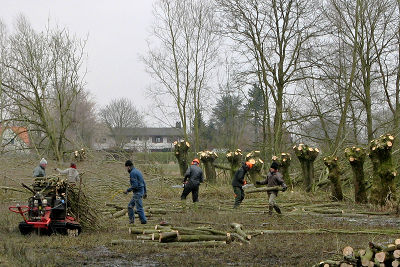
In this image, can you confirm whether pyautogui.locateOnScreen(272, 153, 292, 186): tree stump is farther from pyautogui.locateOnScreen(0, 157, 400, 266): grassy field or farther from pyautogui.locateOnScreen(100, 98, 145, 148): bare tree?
Result: pyautogui.locateOnScreen(100, 98, 145, 148): bare tree

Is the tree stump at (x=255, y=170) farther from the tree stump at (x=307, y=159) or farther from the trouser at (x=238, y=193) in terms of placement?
the trouser at (x=238, y=193)

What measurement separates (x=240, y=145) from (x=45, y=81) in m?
14.7

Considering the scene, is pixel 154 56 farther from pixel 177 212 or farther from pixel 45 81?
pixel 177 212

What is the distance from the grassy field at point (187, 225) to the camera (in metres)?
9.57

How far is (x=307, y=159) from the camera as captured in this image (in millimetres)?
23547

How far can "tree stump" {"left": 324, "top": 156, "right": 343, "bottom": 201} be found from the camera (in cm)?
2105

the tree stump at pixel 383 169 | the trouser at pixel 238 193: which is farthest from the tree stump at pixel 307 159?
the trouser at pixel 238 193

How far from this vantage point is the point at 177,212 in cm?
1783

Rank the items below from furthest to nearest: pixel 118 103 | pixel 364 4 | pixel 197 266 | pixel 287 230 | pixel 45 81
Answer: pixel 118 103, pixel 45 81, pixel 364 4, pixel 287 230, pixel 197 266

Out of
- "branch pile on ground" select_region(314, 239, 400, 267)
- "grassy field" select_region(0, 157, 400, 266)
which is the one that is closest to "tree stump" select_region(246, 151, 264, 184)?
"grassy field" select_region(0, 157, 400, 266)

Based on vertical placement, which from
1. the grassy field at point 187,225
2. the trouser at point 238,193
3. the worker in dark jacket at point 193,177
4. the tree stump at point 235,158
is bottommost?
the grassy field at point 187,225

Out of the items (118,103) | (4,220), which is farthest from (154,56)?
(118,103)

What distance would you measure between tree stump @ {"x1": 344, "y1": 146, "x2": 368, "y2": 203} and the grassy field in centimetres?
72

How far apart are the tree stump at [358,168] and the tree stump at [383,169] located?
0.90 meters
